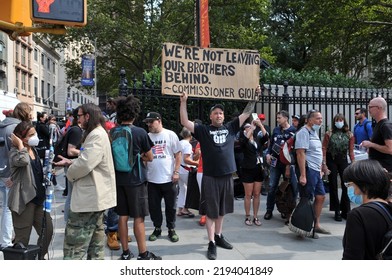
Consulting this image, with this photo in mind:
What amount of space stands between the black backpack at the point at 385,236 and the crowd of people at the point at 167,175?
1.0 inches

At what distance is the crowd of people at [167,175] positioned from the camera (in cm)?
300

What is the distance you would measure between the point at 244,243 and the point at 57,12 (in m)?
3.99

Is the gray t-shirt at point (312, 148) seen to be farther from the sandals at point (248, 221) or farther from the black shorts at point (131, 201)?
the black shorts at point (131, 201)

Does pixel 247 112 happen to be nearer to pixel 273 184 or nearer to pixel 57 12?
pixel 273 184

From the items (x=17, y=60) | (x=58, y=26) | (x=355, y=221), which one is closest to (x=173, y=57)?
(x=58, y=26)

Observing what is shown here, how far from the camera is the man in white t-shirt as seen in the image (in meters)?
5.91

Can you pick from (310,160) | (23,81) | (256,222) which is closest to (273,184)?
(256,222)

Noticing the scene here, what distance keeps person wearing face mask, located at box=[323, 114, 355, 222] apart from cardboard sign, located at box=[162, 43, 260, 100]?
1.87m

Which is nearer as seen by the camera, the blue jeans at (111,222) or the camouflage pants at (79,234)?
the camouflage pants at (79,234)

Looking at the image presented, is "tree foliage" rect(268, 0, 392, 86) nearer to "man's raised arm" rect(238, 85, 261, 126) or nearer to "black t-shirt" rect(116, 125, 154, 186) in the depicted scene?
"man's raised arm" rect(238, 85, 261, 126)

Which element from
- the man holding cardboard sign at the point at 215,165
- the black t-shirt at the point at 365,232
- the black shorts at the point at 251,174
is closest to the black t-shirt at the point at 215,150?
the man holding cardboard sign at the point at 215,165

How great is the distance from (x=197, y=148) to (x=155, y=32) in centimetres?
1776

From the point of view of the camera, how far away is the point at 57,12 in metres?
4.10
